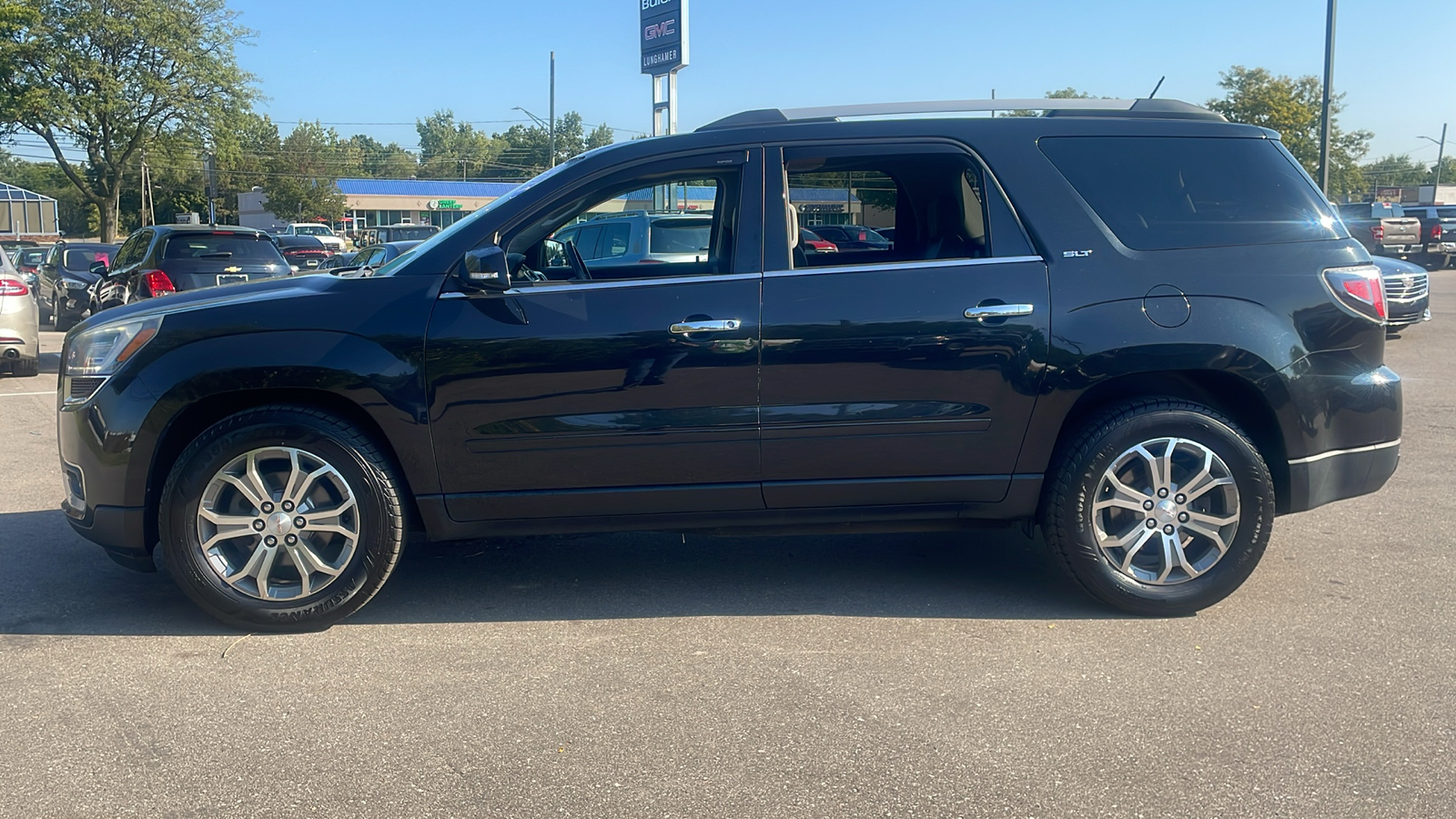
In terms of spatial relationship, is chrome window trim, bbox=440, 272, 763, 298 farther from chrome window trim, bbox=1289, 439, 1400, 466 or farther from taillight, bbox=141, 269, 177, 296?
taillight, bbox=141, 269, 177, 296

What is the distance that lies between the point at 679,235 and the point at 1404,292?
916 cm

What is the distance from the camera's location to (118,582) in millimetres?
4844

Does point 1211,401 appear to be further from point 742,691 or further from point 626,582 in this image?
point 626,582

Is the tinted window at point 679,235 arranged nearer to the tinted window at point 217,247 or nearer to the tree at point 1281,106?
the tinted window at point 217,247

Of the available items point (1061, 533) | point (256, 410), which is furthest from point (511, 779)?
point (1061, 533)

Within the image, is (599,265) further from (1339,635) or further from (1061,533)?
(1339,635)

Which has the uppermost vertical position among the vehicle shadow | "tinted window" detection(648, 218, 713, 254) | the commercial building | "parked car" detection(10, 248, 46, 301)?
the commercial building


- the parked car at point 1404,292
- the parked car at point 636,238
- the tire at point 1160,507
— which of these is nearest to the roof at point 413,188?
the parked car at point 1404,292

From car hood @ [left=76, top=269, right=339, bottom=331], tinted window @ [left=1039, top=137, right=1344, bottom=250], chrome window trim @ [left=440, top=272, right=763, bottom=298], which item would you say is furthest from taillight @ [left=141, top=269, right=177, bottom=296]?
tinted window @ [left=1039, top=137, right=1344, bottom=250]

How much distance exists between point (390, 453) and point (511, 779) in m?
1.57

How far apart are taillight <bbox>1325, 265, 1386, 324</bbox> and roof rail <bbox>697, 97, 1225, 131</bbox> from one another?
78cm

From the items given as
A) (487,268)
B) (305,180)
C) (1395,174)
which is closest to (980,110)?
(487,268)

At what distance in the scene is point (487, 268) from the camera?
13.4ft

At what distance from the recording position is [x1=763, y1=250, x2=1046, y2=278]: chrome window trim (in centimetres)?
427
